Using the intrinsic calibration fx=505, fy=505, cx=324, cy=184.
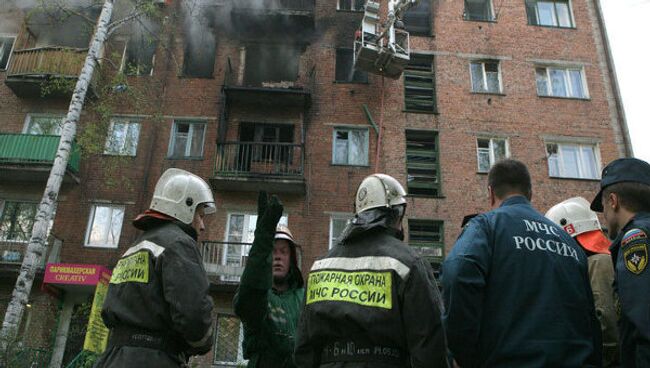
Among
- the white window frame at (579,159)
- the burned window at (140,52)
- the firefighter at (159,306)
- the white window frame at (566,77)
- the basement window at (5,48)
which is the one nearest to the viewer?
the firefighter at (159,306)

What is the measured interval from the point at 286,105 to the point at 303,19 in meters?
3.48

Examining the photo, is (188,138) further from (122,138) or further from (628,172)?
(628,172)

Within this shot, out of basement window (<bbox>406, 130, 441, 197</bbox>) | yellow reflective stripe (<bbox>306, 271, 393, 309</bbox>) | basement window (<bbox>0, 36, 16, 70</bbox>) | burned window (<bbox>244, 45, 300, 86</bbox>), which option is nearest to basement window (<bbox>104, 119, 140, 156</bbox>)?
burned window (<bbox>244, 45, 300, 86</bbox>)

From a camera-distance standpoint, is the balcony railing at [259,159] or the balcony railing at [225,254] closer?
the balcony railing at [225,254]

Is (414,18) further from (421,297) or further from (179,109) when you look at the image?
(421,297)

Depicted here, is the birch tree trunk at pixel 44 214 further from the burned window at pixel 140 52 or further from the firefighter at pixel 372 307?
the firefighter at pixel 372 307

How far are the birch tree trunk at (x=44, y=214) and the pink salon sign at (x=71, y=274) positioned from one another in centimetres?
236

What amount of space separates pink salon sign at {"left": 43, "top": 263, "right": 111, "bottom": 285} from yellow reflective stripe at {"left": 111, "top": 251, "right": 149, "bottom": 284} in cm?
1111

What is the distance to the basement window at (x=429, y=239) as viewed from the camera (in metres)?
15.6

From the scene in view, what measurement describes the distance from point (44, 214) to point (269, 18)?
10863 millimetres

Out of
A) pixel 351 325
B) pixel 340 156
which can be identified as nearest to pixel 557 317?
pixel 351 325

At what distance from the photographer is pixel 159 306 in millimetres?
3273

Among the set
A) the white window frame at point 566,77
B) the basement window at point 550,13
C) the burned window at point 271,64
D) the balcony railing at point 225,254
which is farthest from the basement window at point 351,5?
the balcony railing at point 225,254

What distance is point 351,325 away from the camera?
9.36ft
